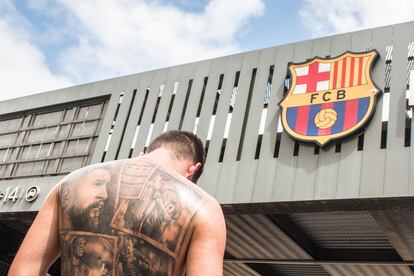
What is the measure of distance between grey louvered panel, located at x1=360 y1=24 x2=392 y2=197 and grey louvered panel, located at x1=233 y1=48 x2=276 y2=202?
2.84 m

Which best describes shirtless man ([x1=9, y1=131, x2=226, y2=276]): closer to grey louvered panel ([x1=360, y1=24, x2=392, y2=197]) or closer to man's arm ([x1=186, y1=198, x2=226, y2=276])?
man's arm ([x1=186, y1=198, x2=226, y2=276])

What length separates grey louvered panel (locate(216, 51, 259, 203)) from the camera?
13727 mm

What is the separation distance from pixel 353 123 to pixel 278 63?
3260mm

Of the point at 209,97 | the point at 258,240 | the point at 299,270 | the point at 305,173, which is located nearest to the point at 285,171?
the point at 305,173

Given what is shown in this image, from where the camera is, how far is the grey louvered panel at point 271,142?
1311cm

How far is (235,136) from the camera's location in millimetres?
14508

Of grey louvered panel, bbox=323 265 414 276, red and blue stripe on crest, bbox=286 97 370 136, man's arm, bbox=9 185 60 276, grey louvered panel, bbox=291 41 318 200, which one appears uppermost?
red and blue stripe on crest, bbox=286 97 370 136

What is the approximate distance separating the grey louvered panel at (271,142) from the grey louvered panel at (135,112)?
5024 mm

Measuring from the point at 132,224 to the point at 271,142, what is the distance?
11532 mm

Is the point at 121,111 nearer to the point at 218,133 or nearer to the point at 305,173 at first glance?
the point at 218,133

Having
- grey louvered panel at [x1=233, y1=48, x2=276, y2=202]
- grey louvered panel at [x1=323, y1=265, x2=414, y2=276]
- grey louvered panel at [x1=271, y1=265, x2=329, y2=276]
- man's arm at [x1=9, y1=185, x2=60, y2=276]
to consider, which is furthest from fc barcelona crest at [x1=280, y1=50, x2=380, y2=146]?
man's arm at [x1=9, y1=185, x2=60, y2=276]

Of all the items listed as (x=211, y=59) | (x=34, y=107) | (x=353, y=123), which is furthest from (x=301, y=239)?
(x=34, y=107)

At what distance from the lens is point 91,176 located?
2607mm

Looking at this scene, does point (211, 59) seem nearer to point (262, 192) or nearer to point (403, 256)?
point (262, 192)
